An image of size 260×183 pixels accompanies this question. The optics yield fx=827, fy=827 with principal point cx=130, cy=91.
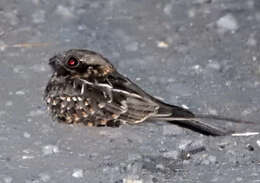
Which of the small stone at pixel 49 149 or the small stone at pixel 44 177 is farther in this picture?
the small stone at pixel 49 149

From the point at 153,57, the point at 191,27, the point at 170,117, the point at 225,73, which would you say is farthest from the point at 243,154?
the point at 191,27

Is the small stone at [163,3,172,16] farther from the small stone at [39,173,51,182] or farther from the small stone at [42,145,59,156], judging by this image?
the small stone at [39,173,51,182]

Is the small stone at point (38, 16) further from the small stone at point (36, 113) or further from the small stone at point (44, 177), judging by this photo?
the small stone at point (44, 177)

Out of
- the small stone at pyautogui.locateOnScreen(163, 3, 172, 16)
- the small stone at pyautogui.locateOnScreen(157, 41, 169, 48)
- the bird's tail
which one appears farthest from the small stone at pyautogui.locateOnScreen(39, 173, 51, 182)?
the small stone at pyautogui.locateOnScreen(163, 3, 172, 16)

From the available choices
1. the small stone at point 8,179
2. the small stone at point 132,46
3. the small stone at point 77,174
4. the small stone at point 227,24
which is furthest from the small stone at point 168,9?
the small stone at point 8,179

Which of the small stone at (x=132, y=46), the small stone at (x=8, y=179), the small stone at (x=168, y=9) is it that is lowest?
the small stone at (x=8, y=179)

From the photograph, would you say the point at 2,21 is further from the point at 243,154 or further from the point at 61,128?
the point at 243,154
